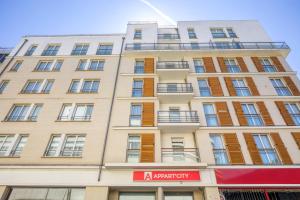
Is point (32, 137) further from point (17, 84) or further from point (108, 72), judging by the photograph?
point (108, 72)

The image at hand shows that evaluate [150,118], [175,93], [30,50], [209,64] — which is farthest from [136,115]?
[30,50]

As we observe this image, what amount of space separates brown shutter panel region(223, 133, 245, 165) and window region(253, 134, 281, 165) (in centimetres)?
144

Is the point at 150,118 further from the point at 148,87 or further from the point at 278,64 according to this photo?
the point at 278,64

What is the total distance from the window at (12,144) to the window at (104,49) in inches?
438

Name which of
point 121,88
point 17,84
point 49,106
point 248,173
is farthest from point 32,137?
point 248,173

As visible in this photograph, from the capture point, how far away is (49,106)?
16.8 m

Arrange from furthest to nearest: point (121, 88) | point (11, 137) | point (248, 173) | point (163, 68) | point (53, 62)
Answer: point (53, 62) → point (163, 68) → point (121, 88) → point (11, 137) → point (248, 173)

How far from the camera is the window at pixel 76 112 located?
16328mm

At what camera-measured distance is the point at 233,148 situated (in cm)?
1413

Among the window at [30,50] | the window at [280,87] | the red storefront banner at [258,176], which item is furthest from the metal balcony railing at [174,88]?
the window at [30,50]

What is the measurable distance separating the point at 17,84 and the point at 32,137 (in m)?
6.62

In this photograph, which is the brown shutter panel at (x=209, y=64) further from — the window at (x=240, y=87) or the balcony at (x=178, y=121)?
the balcony at (x=178, y=121)

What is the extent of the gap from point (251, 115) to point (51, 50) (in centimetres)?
2078

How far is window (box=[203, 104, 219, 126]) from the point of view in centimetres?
1577
